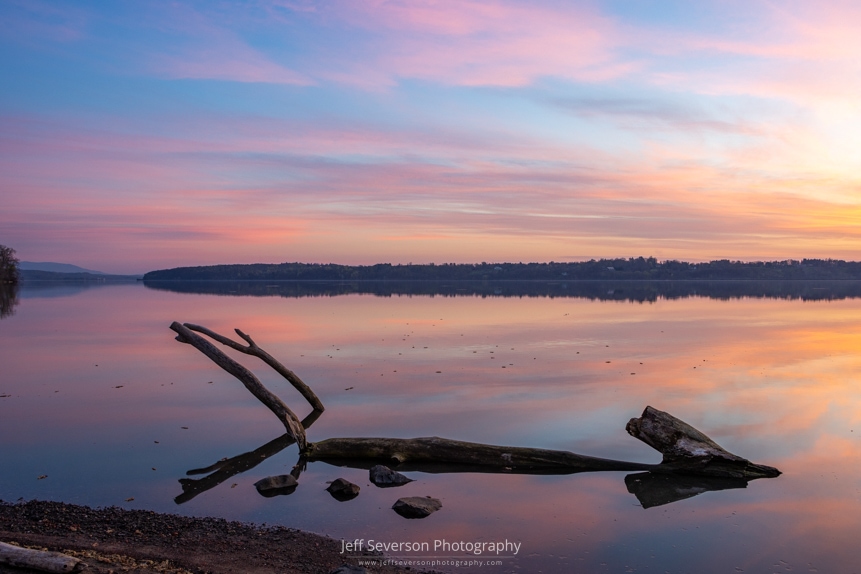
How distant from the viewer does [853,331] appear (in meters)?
35.4

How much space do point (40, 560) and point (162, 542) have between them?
1649 mm

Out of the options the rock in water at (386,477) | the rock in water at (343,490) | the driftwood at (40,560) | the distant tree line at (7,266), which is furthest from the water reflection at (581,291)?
the driftwood at (40,560)

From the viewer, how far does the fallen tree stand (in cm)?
1101

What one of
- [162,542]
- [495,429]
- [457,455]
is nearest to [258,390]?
[457,455]

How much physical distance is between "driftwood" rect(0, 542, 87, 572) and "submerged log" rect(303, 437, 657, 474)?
611 cm

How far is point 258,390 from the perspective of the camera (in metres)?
13.8

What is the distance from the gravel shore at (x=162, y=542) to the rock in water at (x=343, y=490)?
1506mm

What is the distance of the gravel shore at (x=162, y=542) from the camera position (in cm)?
708

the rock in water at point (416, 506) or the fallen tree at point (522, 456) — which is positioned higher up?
the fallen tree at point (522, 456)

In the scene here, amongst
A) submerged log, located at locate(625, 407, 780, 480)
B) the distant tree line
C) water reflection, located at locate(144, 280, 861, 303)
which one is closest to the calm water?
submerged log, located at locate(625, 407, 780, 480)

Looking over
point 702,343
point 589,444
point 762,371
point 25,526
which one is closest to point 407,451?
point 589,444

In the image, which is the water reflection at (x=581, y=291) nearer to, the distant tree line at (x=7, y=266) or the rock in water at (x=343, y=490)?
the distant tree line at (x=7, y=266)

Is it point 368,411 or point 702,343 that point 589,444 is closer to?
point 368,411

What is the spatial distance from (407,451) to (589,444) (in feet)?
12.1
